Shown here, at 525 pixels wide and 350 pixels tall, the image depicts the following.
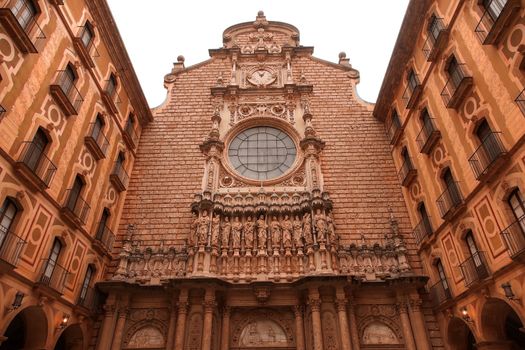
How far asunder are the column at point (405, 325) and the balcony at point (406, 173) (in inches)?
210

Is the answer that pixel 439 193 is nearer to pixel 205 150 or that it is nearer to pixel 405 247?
pixel 405 247

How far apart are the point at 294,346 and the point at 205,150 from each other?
33.3 feet

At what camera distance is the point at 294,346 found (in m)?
13.5

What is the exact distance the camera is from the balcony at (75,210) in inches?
489

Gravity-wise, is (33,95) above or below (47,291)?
above

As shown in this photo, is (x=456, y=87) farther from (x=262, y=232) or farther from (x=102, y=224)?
Answer: (x=102, y=224)

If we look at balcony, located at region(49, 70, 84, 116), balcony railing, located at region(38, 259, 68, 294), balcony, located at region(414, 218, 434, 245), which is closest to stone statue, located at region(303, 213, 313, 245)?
balcony, located at region(414, 218, 434, 245)

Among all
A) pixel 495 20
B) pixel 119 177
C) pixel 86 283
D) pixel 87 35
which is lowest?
pixel 86 283

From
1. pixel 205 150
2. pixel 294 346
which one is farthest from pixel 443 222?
pixel 205 150

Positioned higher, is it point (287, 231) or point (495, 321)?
→ point (287, 231)

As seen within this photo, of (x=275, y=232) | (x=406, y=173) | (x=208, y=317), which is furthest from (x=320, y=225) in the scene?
(x=208, y=317)

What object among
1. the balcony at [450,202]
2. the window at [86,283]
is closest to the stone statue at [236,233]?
the window at [86,283]

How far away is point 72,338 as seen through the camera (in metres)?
13.5

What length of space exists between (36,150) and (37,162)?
379mm
